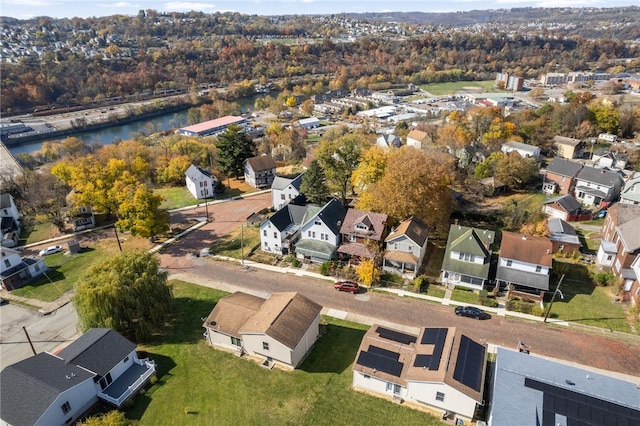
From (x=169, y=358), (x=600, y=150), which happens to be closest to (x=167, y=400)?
(x=169, y=358)

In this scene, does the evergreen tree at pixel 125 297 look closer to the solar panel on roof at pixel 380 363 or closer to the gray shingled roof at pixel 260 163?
the solar panel on roof at pixel 380 363

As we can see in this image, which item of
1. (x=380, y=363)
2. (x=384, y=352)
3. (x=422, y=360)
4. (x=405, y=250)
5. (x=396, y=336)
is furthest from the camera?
(x=405, y=250)

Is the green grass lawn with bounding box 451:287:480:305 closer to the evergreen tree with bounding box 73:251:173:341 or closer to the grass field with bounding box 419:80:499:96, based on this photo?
the evergreen tree with bounding box 73:251:173:341

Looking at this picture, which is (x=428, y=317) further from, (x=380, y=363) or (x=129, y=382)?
(x=129, y=382)

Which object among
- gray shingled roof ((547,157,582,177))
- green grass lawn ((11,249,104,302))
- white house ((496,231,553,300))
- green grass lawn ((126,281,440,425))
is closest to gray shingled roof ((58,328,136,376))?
green grass lawn ((126,281,440,425))

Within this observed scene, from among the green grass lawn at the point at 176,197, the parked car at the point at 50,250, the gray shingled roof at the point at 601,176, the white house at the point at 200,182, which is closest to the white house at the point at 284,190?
the white house at the point at 200,182

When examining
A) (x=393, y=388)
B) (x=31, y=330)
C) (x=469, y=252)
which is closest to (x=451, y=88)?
(x=469, y=252)
